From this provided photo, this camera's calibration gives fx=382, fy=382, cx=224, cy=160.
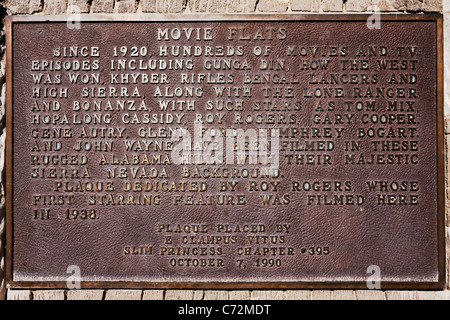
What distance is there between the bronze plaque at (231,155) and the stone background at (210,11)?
0.09 metres

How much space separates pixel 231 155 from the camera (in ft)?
9.24

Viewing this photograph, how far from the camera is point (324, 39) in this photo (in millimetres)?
2848

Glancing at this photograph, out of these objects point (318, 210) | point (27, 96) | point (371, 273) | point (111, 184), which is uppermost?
point (27, 96)

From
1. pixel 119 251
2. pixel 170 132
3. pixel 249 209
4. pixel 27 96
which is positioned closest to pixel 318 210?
pixel 249 209

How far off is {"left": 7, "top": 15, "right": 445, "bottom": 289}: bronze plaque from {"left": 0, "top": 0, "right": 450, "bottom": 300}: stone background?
9 centimetres

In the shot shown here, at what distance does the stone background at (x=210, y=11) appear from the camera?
9.36 ft

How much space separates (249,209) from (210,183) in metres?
0.35

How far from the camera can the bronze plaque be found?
9.22 ft

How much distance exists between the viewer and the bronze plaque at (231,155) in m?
2.81

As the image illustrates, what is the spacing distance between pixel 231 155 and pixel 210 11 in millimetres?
1115

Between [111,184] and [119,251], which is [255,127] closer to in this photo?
[111,184]

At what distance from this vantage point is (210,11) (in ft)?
9.55

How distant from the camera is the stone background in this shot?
9.36 feet

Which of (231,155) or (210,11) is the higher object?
(210,11)
